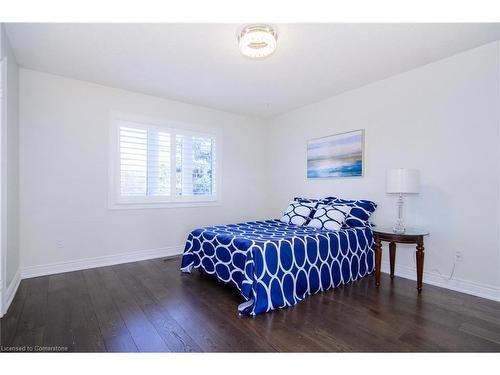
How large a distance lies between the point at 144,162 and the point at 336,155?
9.26ft

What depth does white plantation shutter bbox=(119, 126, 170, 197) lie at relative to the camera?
3535 millimetres

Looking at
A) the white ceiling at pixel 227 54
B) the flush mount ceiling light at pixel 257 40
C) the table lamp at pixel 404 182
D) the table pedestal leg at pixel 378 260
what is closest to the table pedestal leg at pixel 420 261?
the table lamp at pixel 404 182

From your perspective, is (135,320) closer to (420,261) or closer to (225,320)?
(225,320)

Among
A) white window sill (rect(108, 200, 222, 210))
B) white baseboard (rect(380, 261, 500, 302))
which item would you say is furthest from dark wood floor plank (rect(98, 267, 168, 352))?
white baseboard (rect(380, 261, 500, 302))

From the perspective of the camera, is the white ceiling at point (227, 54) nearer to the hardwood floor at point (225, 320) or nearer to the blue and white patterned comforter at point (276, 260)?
the blue and white patterned comforter at point (276, 260)

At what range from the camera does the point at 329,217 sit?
3.05m

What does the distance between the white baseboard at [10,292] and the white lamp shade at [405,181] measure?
3.66 metres

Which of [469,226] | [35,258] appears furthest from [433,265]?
[35,258]

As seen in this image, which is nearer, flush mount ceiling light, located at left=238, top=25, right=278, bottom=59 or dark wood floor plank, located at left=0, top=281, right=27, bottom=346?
dark wood floor plank, located at left=0, top=281, right=27, bottom=346

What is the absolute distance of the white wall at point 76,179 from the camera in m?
2.93

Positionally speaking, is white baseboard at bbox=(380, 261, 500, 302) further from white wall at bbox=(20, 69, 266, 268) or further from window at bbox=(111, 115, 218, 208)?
white wall at bbox=(20, 69, 266, 268)

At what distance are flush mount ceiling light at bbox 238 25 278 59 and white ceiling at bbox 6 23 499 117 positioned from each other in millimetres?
115
